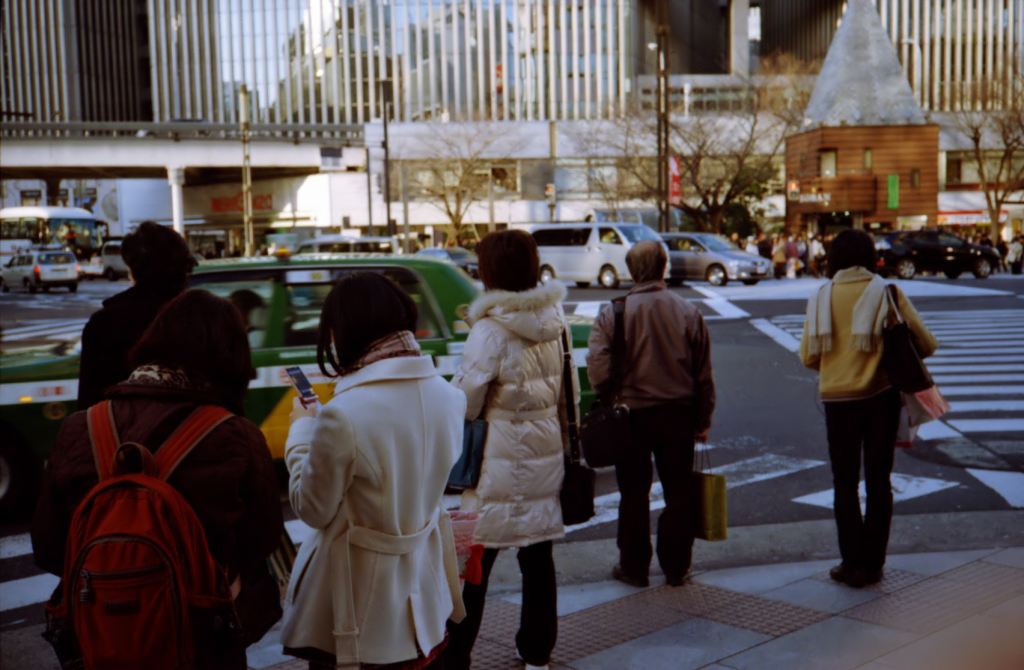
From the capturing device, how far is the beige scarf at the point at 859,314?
16.2ft

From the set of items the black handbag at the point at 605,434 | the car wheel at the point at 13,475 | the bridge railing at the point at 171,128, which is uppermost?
the bridge railing at the point at 171,128

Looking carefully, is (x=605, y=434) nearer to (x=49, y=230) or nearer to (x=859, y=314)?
(x=859, y=314)

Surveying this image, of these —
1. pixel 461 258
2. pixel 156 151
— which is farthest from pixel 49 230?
pixel 461 258

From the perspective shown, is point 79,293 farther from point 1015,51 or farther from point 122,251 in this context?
point 1015,51

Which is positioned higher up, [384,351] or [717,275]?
[384,351]

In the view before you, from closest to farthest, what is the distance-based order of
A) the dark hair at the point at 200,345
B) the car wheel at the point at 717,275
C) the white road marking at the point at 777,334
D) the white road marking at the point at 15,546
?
the dark hair at the point at 200,345, the white road marking at the point at 15,546, the white road marking at the point at 777,334, the car wheel at the point at 717,275

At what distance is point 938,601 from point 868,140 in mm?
44851

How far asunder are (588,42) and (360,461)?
76.2 metres

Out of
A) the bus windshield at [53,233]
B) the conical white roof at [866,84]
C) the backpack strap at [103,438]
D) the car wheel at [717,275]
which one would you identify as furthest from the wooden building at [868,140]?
the backpack strap at [103,438]

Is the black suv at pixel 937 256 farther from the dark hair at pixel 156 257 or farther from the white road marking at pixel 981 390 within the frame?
the dark hair at pixel 156 257

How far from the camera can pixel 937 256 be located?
3200 cm

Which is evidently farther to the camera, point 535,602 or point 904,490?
point 904,490

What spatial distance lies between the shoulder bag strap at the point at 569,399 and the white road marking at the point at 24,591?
321 centimetres

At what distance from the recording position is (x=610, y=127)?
5334cm
